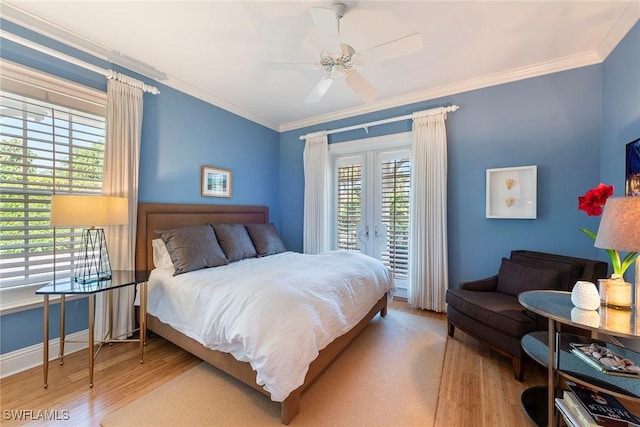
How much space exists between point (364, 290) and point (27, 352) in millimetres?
2842

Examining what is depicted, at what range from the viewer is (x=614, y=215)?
128cm

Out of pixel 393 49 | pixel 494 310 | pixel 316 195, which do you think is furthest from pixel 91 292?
pixel 494 310

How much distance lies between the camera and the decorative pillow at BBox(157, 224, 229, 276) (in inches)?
96.4

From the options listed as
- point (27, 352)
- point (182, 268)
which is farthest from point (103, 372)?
point (182, 268)

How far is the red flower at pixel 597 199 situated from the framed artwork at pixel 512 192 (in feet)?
4.27

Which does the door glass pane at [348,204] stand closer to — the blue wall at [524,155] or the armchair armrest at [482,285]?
the blue wall at [524,155]

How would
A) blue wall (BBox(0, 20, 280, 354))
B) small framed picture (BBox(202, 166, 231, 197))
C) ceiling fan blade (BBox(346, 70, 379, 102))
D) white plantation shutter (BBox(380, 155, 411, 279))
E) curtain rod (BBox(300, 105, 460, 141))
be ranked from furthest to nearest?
white plantation shutter (BBox(380, 155, 411, 279))
small framed picture (BBox(202, 166, 231, 197))
curtain rod (BBox(300, 105, 460, 141))
ceiling fan blade (BBox(346, 70, 379, 102))
blue wall (BBox(0, 20, 280, 354))

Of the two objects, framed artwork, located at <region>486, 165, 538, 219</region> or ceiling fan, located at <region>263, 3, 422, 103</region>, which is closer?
ceiling fan, located at <region>263, 3, 422, 103</region>

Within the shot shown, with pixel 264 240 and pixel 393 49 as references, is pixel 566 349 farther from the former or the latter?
pixel 264 240

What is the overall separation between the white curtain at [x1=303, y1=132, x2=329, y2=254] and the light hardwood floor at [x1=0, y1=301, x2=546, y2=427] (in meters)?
2.30

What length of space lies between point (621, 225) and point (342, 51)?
204 centimetres

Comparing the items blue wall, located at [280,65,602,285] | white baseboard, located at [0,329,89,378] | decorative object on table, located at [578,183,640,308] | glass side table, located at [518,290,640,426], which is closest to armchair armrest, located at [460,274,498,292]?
blue wall, located at [280,65,602,285]

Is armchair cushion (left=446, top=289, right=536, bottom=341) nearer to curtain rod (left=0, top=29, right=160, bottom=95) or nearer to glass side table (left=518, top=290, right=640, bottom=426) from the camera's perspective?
glass side table (left=518, top=290, right=640, bottom=426)

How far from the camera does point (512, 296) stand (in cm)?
244
